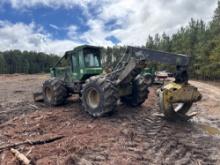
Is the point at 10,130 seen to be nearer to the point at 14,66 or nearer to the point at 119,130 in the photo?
the point at 119,130

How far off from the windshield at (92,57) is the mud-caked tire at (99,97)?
157 centimetres

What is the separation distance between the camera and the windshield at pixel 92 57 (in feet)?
37.0

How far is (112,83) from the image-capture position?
9383 millimetres

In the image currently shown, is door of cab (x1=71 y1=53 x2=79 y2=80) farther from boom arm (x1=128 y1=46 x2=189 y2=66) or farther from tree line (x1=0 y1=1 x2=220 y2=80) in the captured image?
tree line (x1=0 y1=1 x2=220 y2=80)

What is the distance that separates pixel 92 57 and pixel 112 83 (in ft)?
7.70

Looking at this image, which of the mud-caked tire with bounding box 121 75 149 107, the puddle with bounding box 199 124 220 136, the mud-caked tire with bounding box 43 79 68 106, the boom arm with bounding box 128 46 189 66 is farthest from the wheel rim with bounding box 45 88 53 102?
the puddle with bounding box 199 124 220 136

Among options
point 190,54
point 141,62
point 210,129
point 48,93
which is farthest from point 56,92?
point 190,54

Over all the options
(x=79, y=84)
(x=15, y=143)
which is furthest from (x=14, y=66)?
(x=15, y=143)

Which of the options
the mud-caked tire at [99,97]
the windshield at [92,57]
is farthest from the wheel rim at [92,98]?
the windshield at [92,57]

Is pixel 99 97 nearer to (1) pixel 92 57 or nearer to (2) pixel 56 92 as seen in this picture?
(1) pixel 92 57

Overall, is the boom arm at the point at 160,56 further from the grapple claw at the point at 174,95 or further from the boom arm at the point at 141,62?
the grapple claw at the point at 174,95

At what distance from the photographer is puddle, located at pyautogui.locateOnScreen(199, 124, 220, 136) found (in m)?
8.27

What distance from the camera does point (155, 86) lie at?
23.8 metres

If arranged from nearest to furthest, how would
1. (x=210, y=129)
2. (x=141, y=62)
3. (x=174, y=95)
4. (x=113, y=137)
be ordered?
(x=113, y=137)
(x=174, y=95)
(x=210, y=129)
(x=141, y=62)
